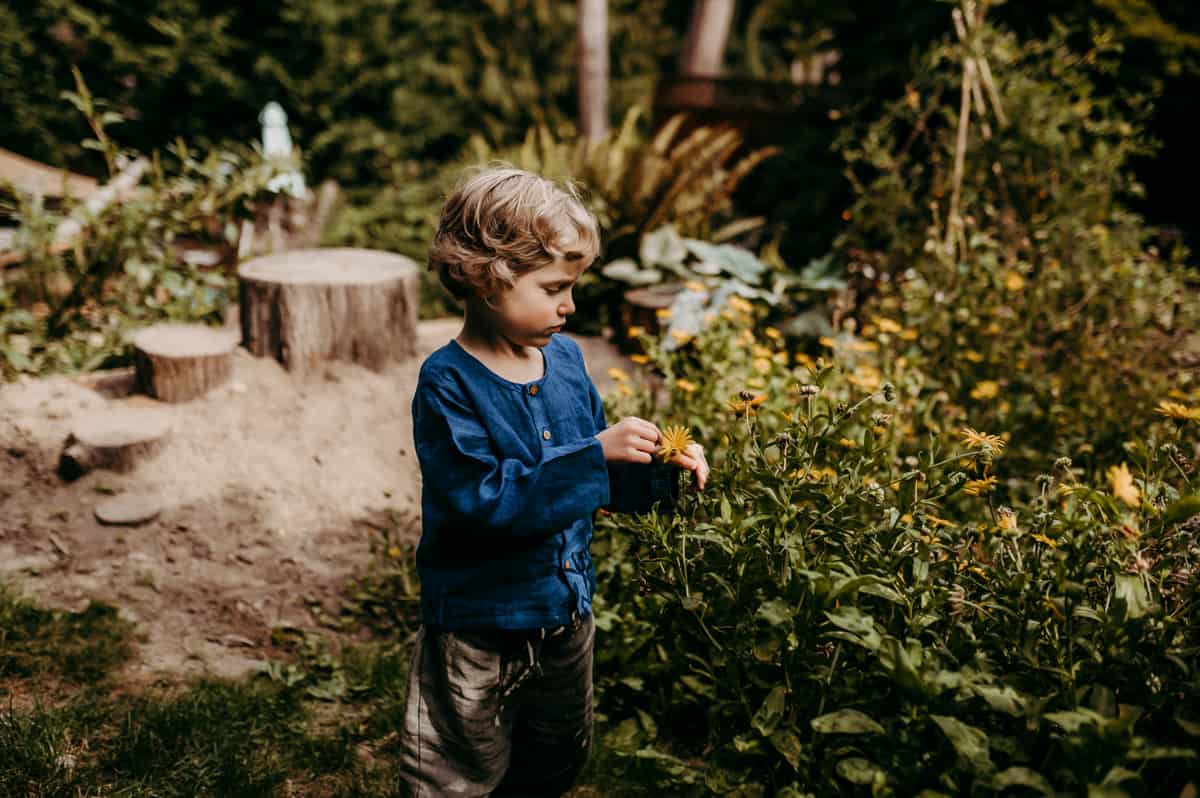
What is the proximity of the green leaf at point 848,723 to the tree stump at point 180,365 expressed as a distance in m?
3.37

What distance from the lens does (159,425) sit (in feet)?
12.9

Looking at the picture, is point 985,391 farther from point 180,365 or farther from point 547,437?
point 180,365

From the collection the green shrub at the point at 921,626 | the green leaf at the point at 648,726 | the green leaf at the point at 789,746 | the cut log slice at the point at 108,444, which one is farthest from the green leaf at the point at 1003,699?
the cut log slice at the point at 108,444

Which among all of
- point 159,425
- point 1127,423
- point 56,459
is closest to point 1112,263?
point 1127,423

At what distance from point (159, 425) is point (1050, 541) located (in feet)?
11.3

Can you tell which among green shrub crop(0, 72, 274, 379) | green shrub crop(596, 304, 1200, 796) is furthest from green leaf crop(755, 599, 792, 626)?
green shrub crop(0, 72, 274, 379)

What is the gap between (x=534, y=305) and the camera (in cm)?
185

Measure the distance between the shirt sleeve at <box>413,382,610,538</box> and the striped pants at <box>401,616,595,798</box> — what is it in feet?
1.10

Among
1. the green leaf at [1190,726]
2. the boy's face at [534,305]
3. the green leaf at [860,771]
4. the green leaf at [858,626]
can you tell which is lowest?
the green leaf at [860,771]

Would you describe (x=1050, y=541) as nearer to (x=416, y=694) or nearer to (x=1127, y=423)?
(x=416, y=694)

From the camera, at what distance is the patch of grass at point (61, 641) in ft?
Answer: 8.96

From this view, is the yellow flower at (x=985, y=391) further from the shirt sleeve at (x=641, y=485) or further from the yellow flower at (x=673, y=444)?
the yellow flower at (x=673, y=444)

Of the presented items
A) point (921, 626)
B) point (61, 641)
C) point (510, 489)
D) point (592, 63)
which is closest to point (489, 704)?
point (510, 489)

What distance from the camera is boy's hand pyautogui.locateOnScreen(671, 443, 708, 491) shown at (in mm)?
1863
